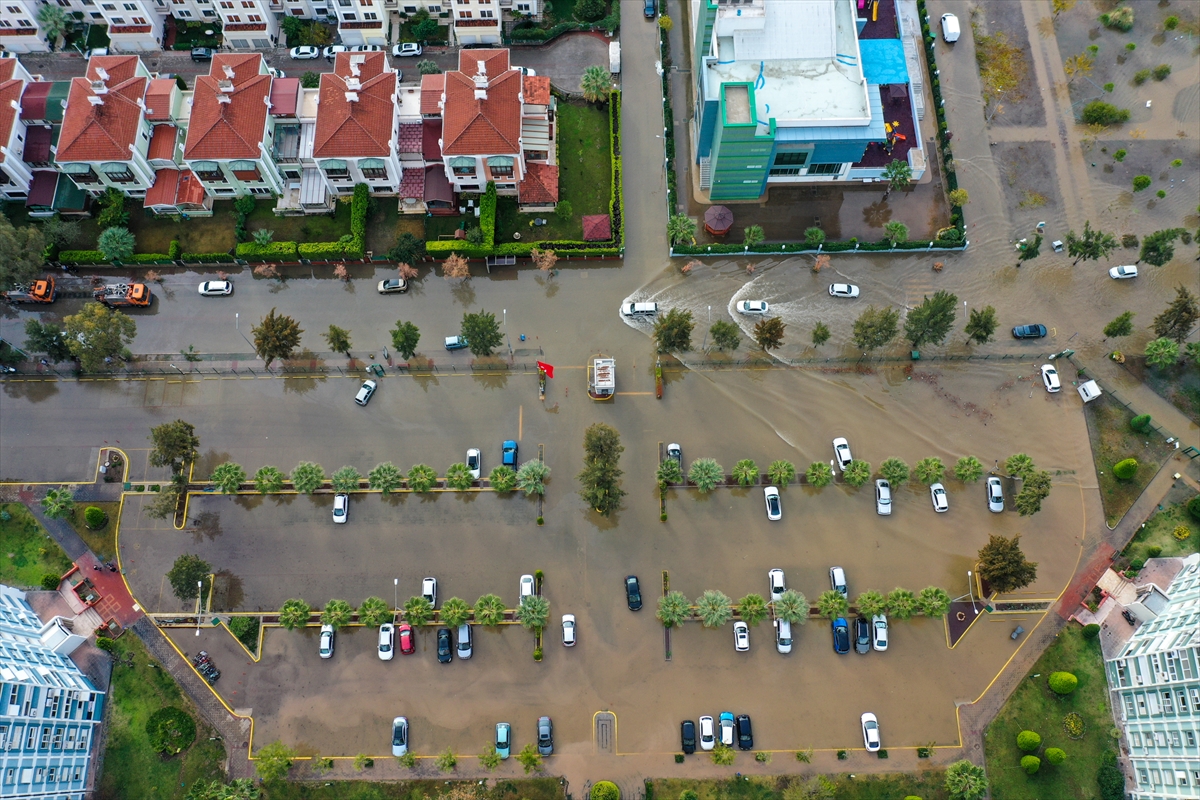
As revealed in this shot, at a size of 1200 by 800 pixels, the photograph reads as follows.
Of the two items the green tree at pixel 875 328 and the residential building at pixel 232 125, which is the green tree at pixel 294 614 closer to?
the residential building at pixel 232 125

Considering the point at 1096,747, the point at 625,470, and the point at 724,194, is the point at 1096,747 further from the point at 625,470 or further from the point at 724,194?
the point at 724,194

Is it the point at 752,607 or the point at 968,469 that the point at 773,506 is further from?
the point at 968,469

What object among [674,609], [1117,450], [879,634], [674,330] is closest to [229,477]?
[674,609]

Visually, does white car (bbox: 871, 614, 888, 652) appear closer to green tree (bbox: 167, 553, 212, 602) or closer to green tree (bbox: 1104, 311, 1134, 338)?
green tree (bbox: 1104, 311, 1134, 338)

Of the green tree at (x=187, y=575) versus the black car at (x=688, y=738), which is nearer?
the black car at (x=688, y=738)

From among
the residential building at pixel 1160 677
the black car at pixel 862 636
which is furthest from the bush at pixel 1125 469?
the black car at pixel 862 636

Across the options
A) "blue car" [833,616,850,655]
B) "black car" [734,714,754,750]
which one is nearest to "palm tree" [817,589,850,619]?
"blue car" [833,616,850,655]
